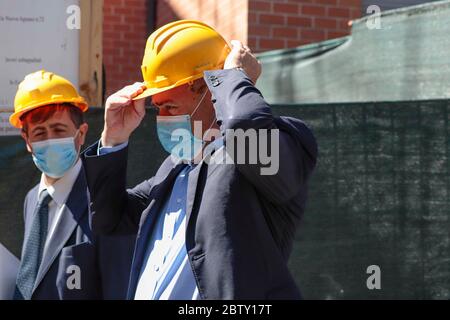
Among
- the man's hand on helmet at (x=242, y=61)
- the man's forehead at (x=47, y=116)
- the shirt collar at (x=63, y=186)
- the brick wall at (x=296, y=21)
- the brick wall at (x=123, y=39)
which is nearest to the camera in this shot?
the man's hand on helmet at (x=242, y=61)

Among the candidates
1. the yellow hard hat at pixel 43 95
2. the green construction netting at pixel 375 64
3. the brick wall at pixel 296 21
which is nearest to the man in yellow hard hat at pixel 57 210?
the yellow hard hat at pixel 43 95

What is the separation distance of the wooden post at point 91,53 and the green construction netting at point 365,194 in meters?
0.32

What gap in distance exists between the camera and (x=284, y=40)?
6570 mm

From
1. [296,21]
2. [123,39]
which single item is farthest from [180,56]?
[123,39]

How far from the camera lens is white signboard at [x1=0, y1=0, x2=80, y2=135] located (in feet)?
15.8

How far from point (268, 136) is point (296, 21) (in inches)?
170

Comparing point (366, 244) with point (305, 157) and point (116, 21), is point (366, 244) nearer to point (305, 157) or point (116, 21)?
point (305, 157)

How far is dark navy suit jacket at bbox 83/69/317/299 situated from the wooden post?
2.48 m

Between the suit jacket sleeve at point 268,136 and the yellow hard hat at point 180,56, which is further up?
the yellow hard hat at point 180,56

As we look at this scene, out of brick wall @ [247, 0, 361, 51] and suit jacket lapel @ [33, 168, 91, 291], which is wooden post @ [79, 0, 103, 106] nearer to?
suit jacket lapel @ [33, 168, 91, 291]

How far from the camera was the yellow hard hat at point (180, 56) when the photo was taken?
2725 millimetres

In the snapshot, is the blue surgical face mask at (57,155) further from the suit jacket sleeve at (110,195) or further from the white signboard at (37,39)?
the white signboard at (37,39)

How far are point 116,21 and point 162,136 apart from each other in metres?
6.51

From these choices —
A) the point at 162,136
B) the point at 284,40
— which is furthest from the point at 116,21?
the point at 162,136
